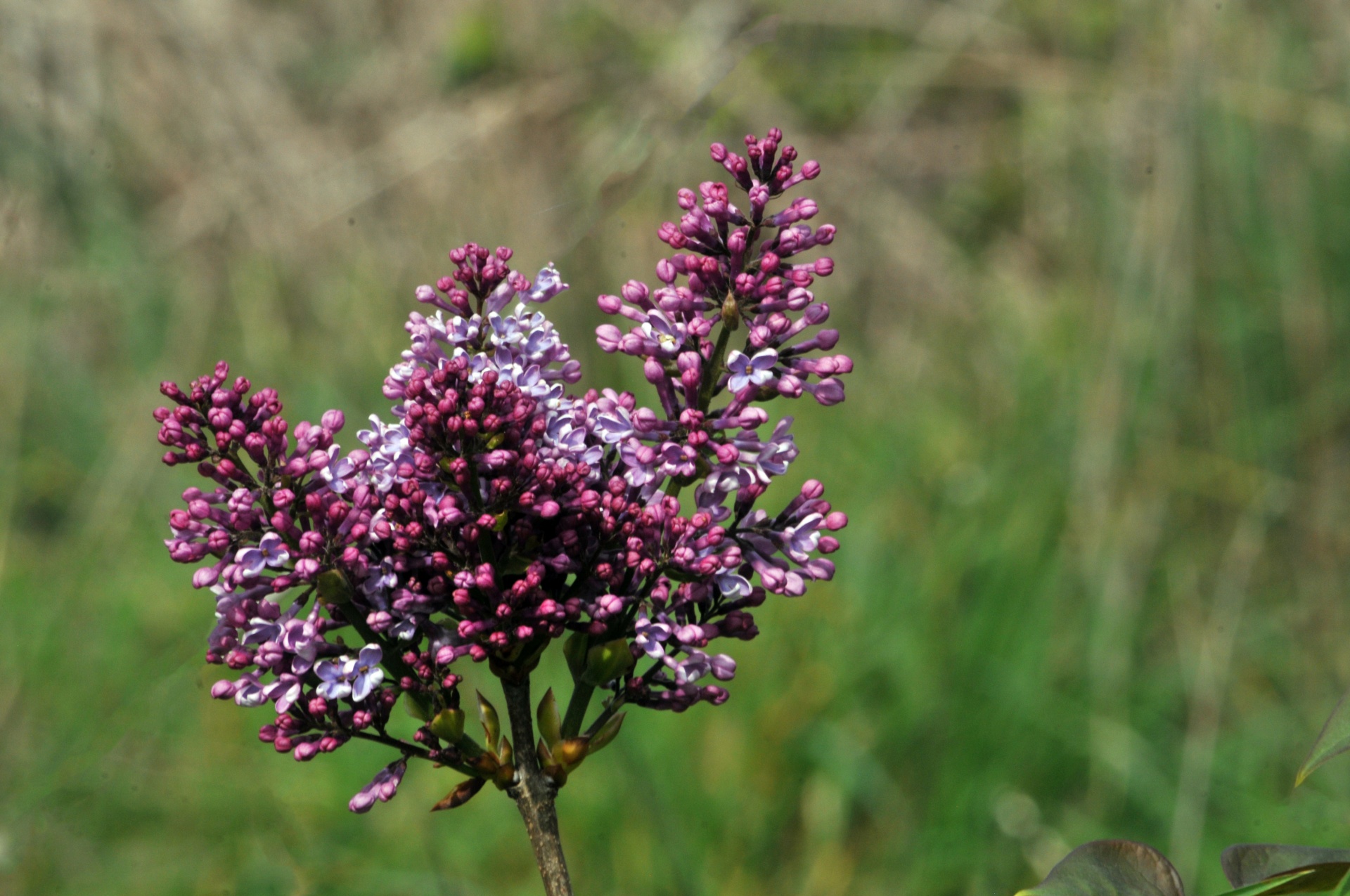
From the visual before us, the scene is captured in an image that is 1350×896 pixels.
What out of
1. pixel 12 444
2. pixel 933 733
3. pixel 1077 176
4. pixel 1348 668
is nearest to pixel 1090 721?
pixel 933 733

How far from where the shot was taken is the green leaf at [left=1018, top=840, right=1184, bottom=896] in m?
1.35

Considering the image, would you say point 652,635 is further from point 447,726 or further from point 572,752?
point 447,726

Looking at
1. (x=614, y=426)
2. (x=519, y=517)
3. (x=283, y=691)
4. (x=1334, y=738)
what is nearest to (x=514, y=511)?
(x=519, y=517)

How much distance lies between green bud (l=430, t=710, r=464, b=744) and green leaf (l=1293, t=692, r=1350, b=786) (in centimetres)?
98

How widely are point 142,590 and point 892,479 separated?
4.64 m

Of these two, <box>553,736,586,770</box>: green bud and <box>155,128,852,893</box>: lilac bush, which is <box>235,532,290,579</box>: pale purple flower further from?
<box>553,736,586,770</box>: green bud

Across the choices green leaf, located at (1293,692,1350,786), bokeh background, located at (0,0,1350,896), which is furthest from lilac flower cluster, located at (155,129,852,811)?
bokeh background, located at (0,0,1350,896)

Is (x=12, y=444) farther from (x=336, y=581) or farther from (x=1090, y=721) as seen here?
(x=336, y=581)

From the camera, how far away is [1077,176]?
796 centimetres

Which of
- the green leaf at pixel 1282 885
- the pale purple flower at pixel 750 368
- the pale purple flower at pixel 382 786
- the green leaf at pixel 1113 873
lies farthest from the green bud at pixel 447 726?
the green leaf at pixel 1282 885

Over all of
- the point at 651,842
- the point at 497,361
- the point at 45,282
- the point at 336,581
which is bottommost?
the point at 336,581

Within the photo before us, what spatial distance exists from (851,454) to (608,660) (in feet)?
21.0

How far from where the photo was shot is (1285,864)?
4.85ft

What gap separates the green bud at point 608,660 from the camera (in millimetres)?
1580
